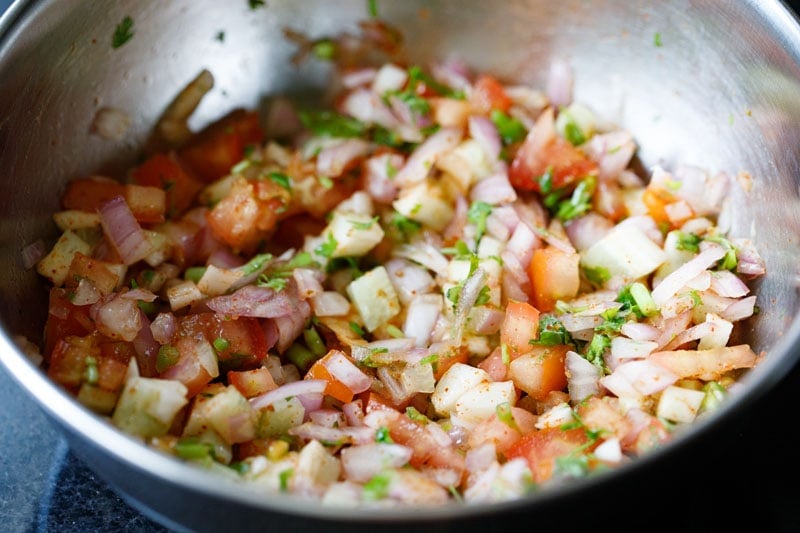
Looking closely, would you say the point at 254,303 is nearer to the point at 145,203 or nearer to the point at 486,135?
the point at 145,203

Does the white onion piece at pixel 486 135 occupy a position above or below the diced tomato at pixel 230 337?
above

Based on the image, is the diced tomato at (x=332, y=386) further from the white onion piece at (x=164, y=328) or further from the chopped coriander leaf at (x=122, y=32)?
the chopped coriander leaf at (x=122, y=32)

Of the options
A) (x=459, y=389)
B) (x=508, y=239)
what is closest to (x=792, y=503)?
(x=459, y=389)

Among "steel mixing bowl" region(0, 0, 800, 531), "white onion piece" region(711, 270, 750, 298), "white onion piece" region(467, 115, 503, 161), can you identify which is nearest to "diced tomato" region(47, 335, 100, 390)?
"steel mixing bowl" region(0, 0, 800, 531)

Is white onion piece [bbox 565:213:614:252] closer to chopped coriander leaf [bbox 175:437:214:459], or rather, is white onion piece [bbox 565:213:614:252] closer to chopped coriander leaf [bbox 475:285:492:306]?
chopped coriander leaf [bbox 475:285:492:306]

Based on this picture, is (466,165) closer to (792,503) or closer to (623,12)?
(623,12)

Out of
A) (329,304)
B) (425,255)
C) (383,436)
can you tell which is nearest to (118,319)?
(329,304)

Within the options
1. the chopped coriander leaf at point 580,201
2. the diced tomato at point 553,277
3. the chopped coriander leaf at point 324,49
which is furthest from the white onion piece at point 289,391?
the chopped coriander leaf at point 324,49
